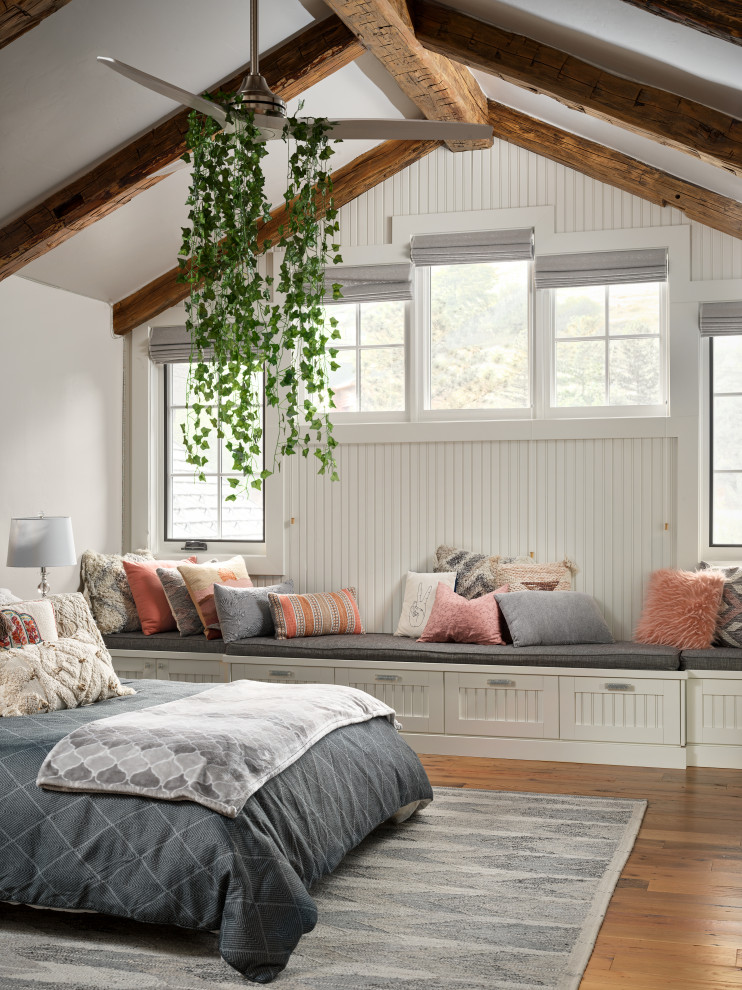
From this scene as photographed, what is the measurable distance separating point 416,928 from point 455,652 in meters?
2.24

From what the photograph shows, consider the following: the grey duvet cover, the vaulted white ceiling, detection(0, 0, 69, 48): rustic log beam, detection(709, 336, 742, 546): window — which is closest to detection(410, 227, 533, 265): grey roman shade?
the vaulted white ceiling

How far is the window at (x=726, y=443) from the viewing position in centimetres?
551

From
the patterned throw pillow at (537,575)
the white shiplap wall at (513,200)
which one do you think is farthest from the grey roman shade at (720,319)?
the patterned throw pillow at (537,575)

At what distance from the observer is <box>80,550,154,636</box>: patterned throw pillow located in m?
5.86

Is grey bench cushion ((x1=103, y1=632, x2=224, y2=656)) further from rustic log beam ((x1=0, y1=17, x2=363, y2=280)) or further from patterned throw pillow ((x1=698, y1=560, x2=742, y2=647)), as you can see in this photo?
patterned throw pillow ((x1=698, y1=560, x2=742, y2=647))

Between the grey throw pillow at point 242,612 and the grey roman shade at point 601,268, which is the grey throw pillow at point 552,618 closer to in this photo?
the grey throw pillow at point 242,612

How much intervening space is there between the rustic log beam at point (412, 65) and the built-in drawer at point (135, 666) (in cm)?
331

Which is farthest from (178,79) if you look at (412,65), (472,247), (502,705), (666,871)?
(666,871)

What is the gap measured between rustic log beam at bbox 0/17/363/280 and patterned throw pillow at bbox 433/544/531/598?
2.53 metres

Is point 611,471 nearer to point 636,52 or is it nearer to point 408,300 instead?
point 408,300

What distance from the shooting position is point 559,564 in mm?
5613

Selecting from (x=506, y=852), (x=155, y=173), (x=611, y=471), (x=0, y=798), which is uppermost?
(x=155, y=173)

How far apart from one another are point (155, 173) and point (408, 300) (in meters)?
1.75

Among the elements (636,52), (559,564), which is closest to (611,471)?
(559,564)
